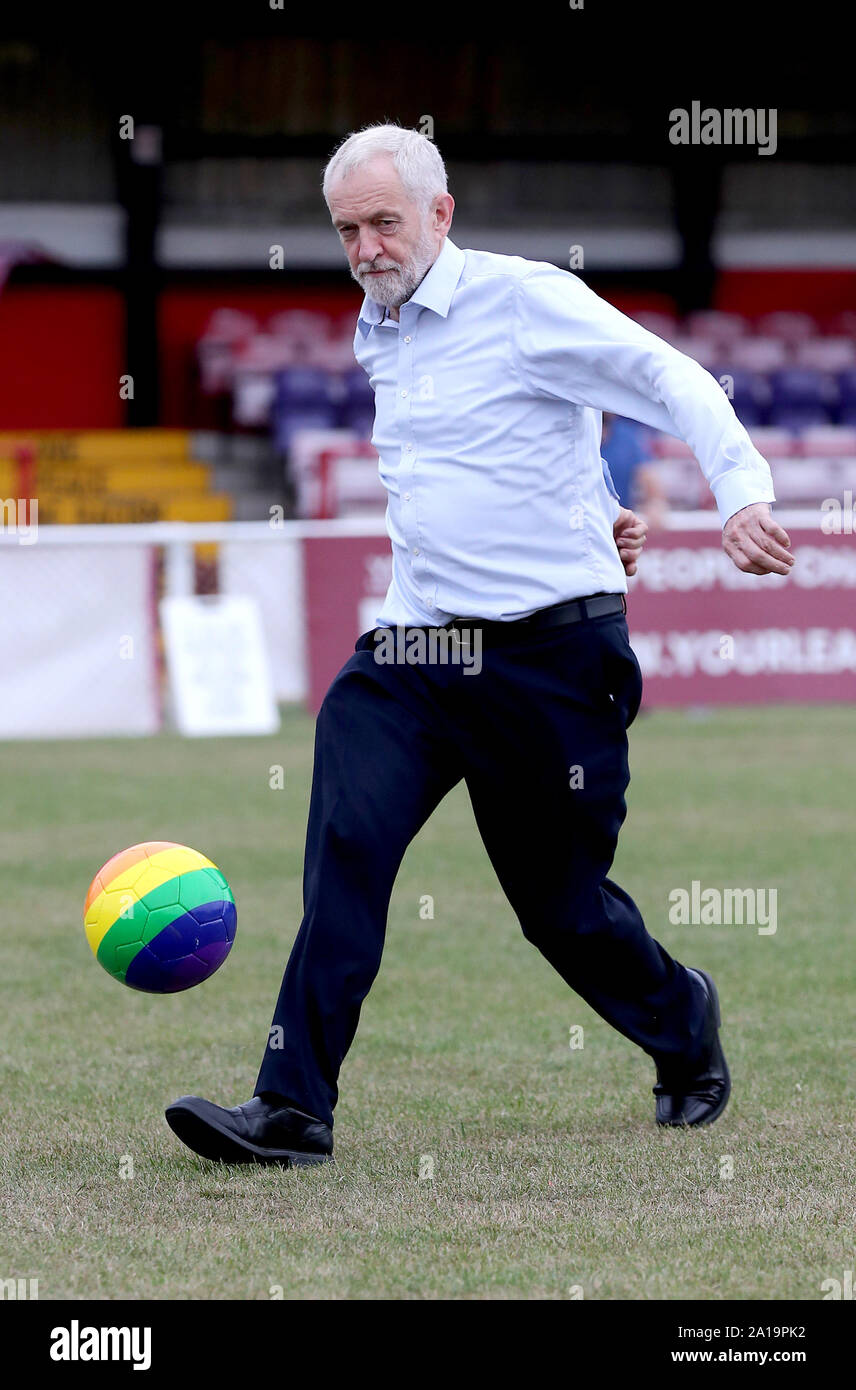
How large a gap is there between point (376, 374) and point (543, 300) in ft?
1.52

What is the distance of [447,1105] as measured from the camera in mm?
5105

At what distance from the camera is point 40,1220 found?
410 cm

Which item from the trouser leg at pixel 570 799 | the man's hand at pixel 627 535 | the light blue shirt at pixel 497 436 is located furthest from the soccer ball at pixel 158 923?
the man's hand at pixel 627 535

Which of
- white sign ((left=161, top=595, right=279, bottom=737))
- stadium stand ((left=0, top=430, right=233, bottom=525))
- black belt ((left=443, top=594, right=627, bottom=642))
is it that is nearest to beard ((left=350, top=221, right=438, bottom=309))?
black belt ((left=443, top=594, right=627, bottom=642))

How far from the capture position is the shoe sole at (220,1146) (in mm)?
4371

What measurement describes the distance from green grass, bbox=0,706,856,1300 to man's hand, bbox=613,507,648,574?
1.36 meters

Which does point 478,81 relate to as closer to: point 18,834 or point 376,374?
point 18,834

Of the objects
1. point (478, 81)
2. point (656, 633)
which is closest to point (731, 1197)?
point (656, 633)

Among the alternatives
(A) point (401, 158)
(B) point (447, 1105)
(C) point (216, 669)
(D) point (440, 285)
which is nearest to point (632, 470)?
(C) point (216, 669)

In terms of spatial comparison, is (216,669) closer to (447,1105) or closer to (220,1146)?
(447,1105)

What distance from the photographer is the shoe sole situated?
437 cm

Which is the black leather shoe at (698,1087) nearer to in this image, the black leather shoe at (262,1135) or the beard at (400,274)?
the black leather shoe at (262,1135)

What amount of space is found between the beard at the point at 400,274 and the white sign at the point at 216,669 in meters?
9.76

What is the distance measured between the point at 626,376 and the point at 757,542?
532 mm
